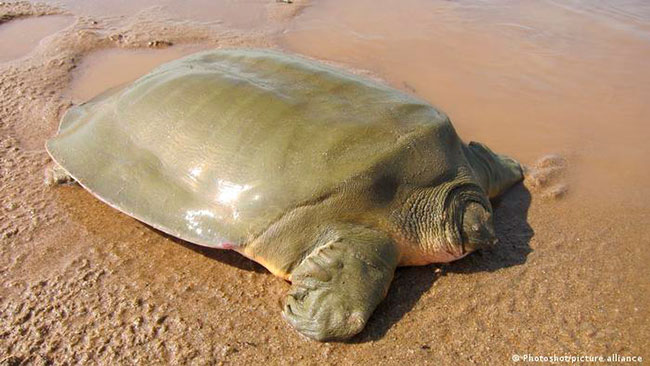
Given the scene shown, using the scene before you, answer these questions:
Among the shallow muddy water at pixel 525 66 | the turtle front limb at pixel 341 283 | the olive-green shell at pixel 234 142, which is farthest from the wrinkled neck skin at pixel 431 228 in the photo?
the shallow muddy water at pixel 525 66

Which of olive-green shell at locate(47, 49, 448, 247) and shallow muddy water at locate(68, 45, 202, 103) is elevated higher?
olive-green shell at locate(47, 49, 448, 247)

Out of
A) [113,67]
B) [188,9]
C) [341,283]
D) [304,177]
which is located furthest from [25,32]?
→ [341,283]

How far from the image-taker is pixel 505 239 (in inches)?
108

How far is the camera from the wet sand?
2.15 m

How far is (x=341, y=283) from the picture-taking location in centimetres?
220

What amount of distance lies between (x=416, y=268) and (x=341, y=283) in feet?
1.70

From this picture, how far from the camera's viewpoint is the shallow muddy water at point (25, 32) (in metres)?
4.96

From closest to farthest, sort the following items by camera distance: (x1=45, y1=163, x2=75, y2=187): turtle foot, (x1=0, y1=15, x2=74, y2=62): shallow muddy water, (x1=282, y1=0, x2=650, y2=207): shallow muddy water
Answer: (x1=45, y1=163, x2=75, y2=187): turtle foot → (x1=282, y1=0, x2=650, y2=207): shallow muddy water → (x1=0, y1=15, x2=74, y2=62): shallow muddy water

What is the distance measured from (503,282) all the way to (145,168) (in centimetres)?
189

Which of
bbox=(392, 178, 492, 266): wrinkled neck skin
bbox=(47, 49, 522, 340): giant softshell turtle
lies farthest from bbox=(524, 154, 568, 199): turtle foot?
bbox=(392, 178, 492, 266): wrinkled neck skin

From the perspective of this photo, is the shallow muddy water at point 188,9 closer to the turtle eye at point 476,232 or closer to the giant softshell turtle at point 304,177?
the giant softshell turtle at point 304,177

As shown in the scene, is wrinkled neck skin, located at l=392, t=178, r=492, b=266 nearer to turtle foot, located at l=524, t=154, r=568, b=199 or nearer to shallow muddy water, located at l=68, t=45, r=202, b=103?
turtle foot, located at l=524, t=154, r=568, b=199

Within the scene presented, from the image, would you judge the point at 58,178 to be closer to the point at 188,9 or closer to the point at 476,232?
the point at 476,232

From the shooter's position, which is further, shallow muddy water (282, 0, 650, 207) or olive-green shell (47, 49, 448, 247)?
shallow muddy water (282, 0, 650, 207)
